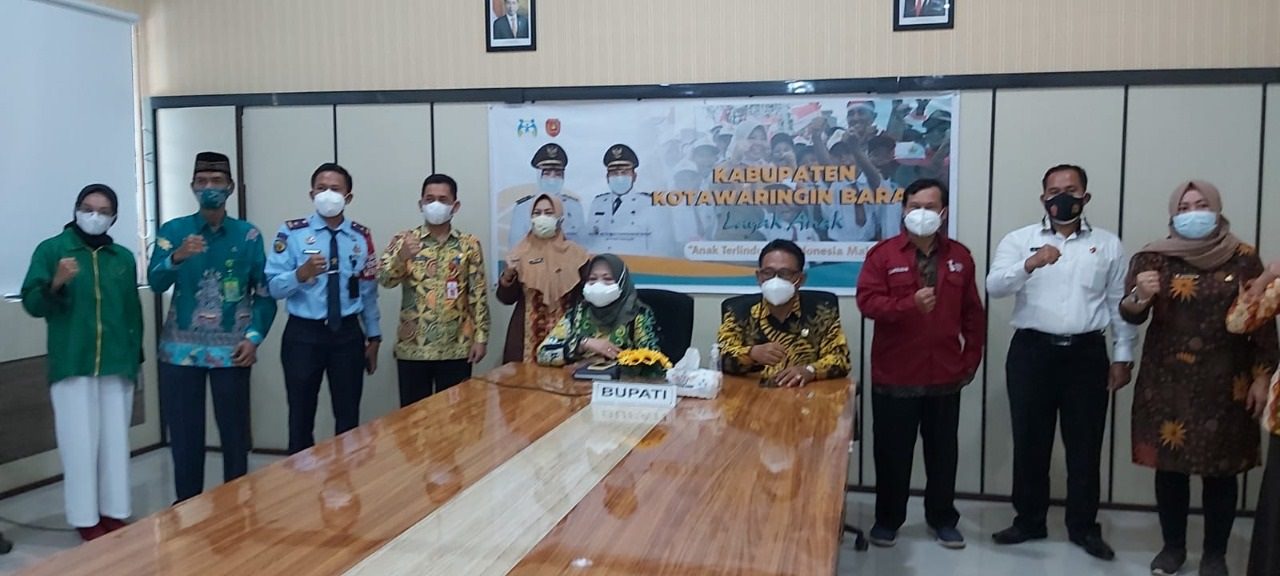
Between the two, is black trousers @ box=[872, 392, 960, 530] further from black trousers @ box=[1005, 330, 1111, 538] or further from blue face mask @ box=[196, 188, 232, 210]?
blue face mask @ box=[196, 188, 232, 210]

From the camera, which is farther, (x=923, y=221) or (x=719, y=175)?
(x=719, y=175)

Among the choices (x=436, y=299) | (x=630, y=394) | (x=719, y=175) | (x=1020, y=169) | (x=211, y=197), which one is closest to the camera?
(x=630, y=394)

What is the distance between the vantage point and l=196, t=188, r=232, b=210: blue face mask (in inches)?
152

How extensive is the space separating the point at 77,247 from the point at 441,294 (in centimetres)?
143

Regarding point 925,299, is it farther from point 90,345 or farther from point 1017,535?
point 90,345

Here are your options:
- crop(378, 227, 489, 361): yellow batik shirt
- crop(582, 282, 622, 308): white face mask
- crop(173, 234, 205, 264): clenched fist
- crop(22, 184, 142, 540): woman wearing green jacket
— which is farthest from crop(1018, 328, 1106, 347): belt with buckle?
crop(22, 184, 142, 540): woman wearing green jacket

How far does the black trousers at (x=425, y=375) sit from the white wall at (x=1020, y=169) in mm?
812

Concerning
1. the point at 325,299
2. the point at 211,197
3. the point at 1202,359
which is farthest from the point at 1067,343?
the point at 211,197

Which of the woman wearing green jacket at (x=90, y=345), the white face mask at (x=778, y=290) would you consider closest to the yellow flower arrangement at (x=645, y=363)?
the white face mask at (x=778, y=290)

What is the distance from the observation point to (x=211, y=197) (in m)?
3.85

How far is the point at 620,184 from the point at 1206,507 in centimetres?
288

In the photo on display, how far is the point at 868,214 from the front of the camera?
453cm

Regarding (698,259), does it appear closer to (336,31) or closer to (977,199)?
(977,199)

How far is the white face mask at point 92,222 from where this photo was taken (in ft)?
12.2
